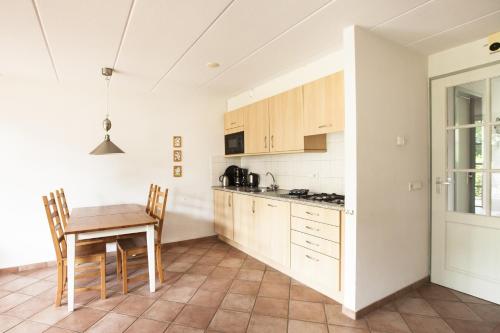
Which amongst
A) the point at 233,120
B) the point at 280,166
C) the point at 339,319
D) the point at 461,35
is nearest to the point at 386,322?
the point at 339,319

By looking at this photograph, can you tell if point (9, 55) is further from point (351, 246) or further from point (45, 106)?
point (351, 246)

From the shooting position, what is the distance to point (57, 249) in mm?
2291

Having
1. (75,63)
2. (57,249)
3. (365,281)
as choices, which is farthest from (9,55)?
Answer: (365,281)

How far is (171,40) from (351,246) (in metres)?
2.22

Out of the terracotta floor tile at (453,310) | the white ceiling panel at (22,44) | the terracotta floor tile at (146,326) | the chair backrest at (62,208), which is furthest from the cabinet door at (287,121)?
the chair backrest at (62,208)

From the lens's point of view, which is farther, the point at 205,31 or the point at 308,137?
the point at 308,137

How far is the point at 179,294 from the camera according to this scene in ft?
8.16

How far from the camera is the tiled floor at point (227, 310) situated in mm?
1978

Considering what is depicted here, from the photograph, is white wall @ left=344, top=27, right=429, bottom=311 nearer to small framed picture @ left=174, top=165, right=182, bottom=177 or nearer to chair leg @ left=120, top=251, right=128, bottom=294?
chair leg @ left=120, top=251, right=128, bottom=294

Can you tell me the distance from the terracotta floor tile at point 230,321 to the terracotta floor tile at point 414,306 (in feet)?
4.19

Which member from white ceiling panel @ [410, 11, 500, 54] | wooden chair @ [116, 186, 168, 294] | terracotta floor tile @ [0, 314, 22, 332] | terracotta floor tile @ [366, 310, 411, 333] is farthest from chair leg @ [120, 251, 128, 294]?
white ceiling panel @ [410, 11, 500, 54]

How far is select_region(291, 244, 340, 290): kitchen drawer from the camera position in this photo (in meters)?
2.26

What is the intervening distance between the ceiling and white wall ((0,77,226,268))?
0.53 metres

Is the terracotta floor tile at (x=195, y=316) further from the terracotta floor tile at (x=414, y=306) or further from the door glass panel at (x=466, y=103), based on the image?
the door glass panel at (x=466, y=103)
